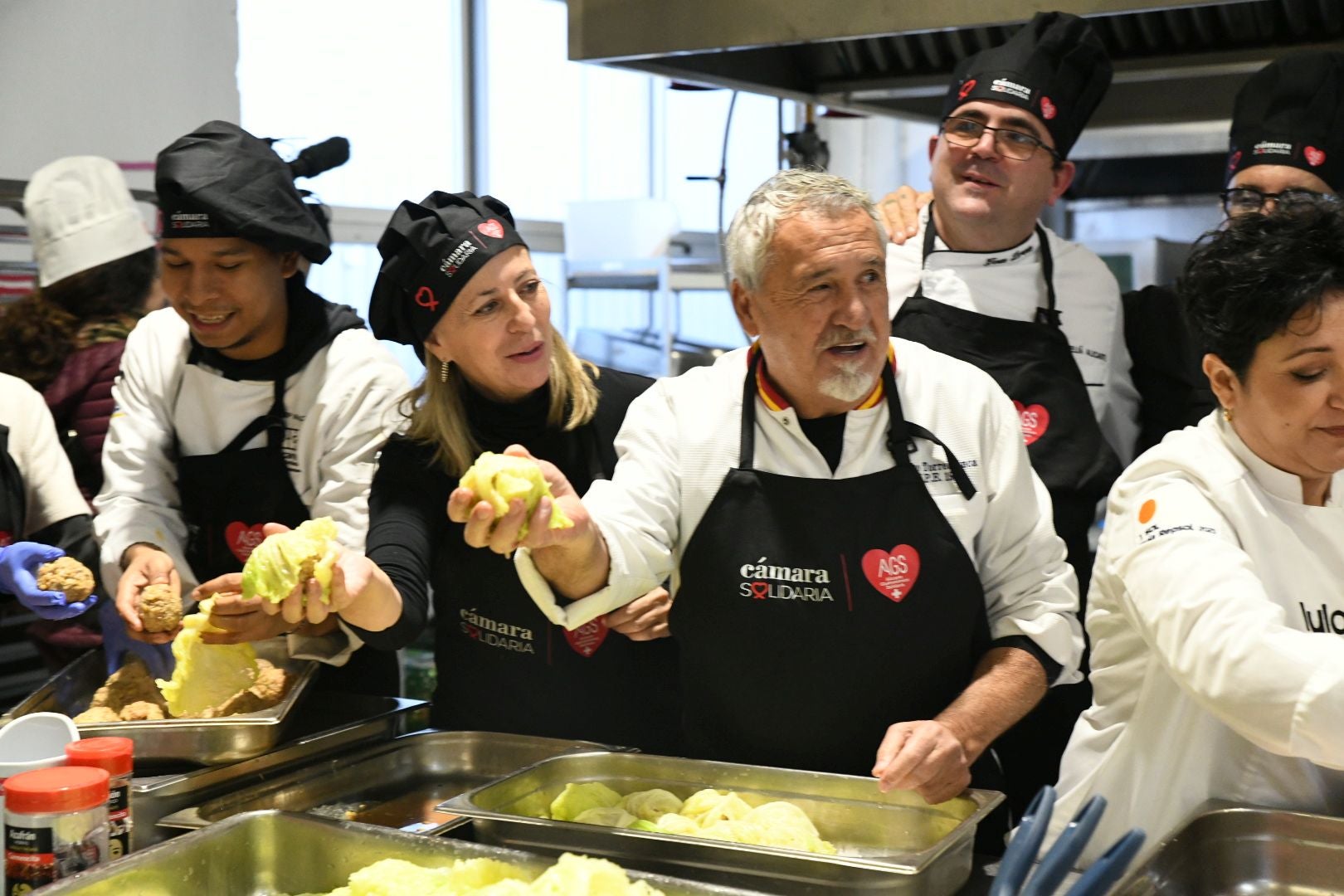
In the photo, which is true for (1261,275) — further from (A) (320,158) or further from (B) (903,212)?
(A) (320,158)

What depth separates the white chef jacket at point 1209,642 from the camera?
142 cm

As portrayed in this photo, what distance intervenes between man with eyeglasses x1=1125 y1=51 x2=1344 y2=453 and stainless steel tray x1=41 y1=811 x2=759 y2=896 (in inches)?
63.1

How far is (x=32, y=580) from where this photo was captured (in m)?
2.16

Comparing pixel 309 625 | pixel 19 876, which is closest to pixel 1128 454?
pixel 309 625

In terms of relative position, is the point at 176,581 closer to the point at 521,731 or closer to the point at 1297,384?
the point at 521,731

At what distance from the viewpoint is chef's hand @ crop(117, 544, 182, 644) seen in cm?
221

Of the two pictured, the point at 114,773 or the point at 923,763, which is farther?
the point at 923,763

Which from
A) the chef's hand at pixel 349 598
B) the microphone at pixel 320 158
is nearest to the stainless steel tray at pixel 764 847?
the chef's hand at pixel 349 598

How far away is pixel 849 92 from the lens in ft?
10.2

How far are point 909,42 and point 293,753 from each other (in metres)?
1.95

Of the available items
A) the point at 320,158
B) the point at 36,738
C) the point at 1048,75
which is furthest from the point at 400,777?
the point at 1048,75

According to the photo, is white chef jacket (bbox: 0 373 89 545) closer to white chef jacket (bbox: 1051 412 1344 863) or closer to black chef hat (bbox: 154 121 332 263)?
black chef hat (bbox: 154 121 332 263)

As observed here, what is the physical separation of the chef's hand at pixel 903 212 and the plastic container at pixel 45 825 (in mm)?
1818

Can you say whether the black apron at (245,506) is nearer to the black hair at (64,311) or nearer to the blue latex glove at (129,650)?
the blue latex glove at (129,650)
